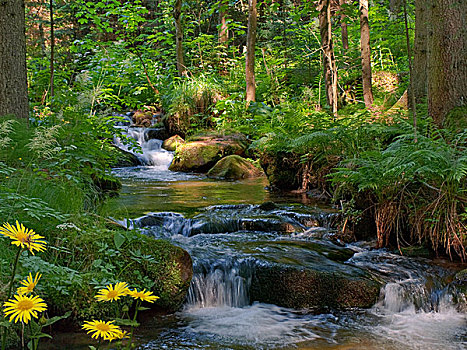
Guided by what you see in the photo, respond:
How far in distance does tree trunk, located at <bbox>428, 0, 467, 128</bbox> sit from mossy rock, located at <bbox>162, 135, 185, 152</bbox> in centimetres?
931

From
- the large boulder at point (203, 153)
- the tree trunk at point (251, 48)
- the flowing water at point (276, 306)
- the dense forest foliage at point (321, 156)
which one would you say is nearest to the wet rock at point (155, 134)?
the large boulder at point (203, 153)

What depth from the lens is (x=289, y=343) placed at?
3.61 m

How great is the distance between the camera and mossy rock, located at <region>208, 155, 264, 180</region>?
1178 cm

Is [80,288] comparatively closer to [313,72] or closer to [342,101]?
[342,101]

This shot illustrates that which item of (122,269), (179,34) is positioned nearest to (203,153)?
(179,34)

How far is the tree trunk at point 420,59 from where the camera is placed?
Answer: 8672 mm

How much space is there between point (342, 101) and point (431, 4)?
7136mm

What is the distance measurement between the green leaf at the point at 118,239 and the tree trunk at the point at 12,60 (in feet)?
10.3

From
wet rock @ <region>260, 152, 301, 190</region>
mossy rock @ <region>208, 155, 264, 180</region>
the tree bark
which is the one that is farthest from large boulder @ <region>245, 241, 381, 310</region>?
mossy rock @ <region>208, 155, 264, 180</region>

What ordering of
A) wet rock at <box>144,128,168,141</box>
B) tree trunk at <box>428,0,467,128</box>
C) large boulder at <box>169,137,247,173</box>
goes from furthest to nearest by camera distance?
wet rock at <box>144,128,168,141</box> → large boulder at <box>169,137,247,173</box> → tree trunk at <box>428,0,467,128</box>

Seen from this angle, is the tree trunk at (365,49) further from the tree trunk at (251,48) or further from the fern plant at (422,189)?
the fern plant at (422,189)

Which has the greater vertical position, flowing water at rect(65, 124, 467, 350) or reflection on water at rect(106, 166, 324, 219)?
reflection on water at rect(106, 166, 324, 219)

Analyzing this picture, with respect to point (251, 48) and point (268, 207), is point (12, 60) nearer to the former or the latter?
point (268, 207)

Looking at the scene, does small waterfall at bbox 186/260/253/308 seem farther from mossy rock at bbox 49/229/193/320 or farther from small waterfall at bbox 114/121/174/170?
small waterfall at bbox 114/121/174/170
